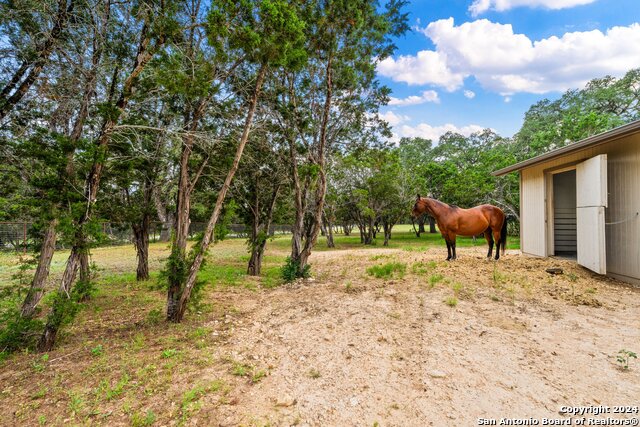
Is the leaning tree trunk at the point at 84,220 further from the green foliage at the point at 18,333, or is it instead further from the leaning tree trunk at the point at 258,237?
the leaning tree trunk at the point at 258,237

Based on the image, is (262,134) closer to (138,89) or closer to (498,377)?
(138,89)

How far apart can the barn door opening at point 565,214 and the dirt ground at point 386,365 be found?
17.3 ft

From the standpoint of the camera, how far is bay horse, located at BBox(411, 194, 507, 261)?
29.6 feet

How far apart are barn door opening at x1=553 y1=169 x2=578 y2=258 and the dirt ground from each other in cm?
528

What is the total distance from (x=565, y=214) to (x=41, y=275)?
581 inches

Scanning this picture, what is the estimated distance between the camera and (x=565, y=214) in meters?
10.4

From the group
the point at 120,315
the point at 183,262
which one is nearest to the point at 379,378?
the point at 183,262

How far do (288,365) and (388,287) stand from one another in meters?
3.84

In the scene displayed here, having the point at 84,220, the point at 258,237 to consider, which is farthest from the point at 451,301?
the point at 84,220

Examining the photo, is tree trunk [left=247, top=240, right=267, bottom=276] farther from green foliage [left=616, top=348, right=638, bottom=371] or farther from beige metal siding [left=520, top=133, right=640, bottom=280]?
beige metal siding [left=520, top=133, right=640, bottom=280]

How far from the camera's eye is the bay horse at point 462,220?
9.01 m

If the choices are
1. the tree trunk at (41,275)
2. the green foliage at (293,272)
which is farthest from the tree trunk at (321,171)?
the tree trunk at (41,275)

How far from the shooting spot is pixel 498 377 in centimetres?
265

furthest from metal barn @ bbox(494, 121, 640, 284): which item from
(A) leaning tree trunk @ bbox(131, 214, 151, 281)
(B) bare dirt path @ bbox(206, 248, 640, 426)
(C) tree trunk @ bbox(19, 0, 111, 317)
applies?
(A) leaning tree trunk @ bbox(131, 214, 151, 281)
